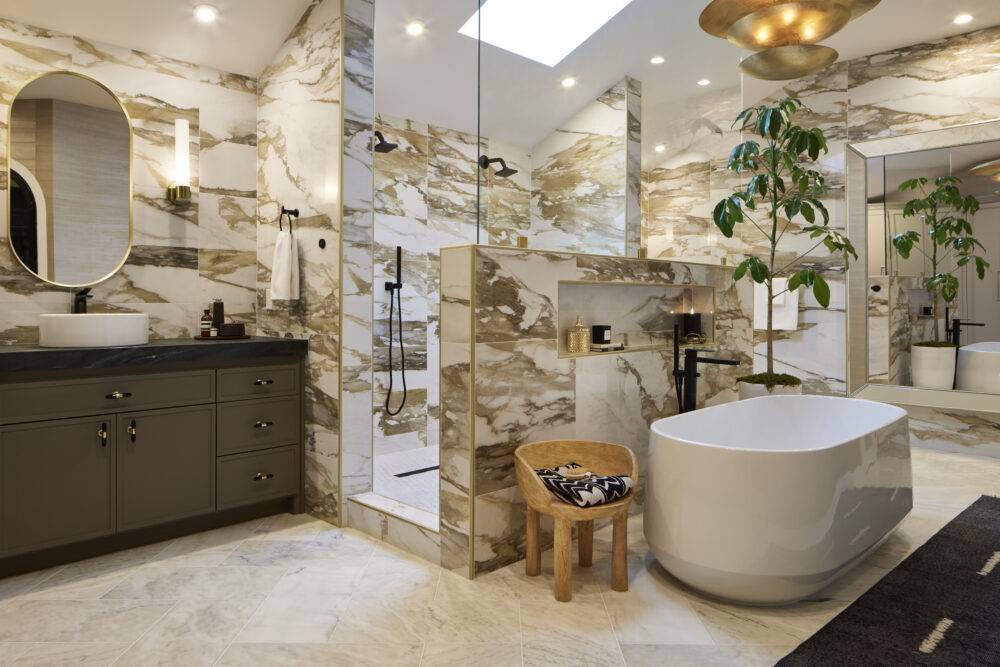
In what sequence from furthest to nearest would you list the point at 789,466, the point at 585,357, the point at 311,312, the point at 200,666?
the point at 311,312, the point at 585,357, the point at 789,466, the point at 200,666

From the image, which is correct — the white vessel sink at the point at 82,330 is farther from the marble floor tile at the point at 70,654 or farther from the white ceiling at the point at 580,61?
the white ceiling at the point at 580,61

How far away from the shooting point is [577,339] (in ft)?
9.17

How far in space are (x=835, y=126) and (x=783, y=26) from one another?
2468 mm

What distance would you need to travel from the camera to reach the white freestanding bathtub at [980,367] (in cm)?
380

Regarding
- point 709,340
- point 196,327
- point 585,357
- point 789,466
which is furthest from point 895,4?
point 196,327

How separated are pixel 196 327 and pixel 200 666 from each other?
84.3 inches

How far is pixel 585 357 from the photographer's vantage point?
2.79 m

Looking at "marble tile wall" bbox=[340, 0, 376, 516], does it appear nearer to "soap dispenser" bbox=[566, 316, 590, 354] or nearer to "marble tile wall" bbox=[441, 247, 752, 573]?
"marble tile wall" bbox=[441, 247, 752, 573]

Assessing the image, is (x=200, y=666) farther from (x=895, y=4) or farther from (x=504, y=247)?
(x=895, y=4)

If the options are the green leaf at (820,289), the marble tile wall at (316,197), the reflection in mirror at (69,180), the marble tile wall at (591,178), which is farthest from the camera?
the green leaf at (820,289)

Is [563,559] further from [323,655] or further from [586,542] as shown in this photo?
[323,655]

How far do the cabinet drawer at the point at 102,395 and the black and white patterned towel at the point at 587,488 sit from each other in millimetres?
1713

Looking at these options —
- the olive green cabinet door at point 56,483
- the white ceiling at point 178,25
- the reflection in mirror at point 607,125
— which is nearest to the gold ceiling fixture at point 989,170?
the reflection in mirror at point 607,125

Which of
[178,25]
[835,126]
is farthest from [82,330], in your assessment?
[835,126]
